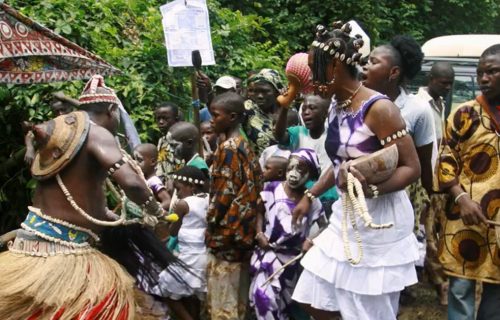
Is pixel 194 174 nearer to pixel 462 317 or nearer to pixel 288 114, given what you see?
pixel 288 114

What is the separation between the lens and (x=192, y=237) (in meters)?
6.04

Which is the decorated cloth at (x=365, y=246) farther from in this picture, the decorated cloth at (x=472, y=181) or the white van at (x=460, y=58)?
the white van at (x=460, y=58)

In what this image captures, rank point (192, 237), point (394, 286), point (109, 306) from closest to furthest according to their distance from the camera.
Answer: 1. point (109, 306)
2. point (394, 286)
3. point (192, 237)

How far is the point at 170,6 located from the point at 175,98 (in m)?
1.13

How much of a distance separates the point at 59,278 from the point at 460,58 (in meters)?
8.09

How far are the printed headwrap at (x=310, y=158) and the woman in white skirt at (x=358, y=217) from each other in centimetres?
120

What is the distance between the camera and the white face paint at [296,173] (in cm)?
558

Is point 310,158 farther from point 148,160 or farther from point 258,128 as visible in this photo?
point 148,160

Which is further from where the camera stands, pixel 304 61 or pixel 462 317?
pixel 304 61

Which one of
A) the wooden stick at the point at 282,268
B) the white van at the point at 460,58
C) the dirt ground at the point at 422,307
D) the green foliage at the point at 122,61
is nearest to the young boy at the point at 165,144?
the green foliage at the point at 122,61

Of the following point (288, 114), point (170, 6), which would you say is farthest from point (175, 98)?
point (288, 114)

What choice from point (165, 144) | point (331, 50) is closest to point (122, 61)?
point (165, 144)

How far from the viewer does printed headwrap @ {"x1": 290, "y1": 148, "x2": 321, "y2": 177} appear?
18.5ft

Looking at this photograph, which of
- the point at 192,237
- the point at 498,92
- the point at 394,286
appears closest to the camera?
the point at 394,286
